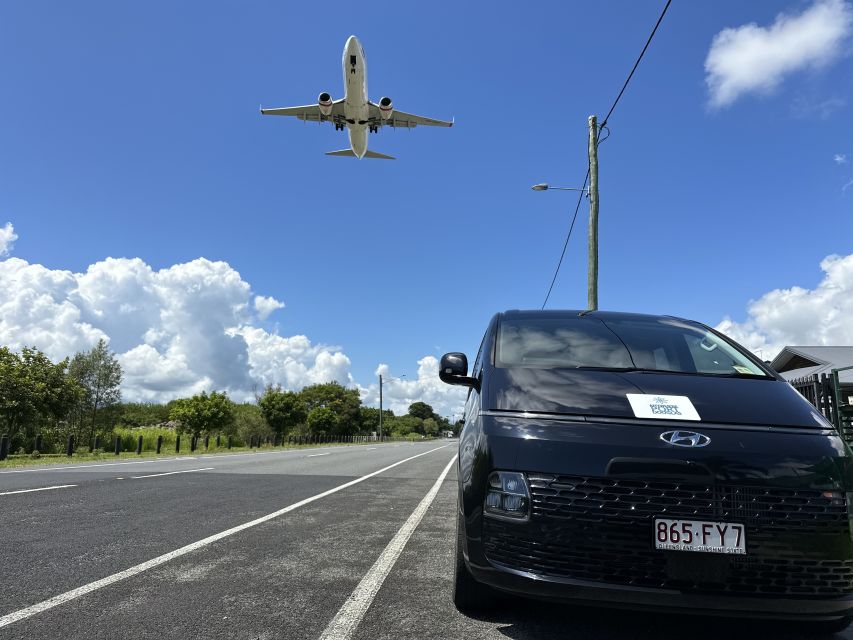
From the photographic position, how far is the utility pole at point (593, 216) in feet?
42.7

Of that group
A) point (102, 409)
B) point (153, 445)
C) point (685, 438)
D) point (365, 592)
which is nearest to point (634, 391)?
point (685, 438)

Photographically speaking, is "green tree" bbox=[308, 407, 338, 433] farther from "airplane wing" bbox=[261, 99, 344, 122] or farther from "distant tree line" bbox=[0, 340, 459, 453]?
"airplane wing" bbox=[261, 99, 344, 122]

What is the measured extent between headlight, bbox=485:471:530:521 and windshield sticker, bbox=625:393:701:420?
69 centimetres

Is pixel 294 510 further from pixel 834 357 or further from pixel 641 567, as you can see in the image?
pixel 834 357

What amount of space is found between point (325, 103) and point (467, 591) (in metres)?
26.5

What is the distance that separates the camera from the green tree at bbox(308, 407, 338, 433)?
2827 inches

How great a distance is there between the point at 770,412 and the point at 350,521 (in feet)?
14.3

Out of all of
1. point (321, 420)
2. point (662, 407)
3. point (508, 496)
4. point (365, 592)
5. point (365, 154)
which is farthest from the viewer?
point (321, 420)

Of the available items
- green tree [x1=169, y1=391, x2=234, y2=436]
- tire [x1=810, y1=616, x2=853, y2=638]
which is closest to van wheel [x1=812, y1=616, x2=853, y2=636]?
tire [x1=810, y1=616, x2=853, y2=638]

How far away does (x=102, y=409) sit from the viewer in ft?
155

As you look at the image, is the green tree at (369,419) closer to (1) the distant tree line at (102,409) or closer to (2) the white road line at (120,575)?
(1) the distant tree line at (102,409)

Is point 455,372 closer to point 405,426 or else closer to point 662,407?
point 662,407

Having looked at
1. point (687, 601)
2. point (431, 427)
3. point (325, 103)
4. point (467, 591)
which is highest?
point (325, 103)

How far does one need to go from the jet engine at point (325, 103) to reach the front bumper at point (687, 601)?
2655 centimetres
